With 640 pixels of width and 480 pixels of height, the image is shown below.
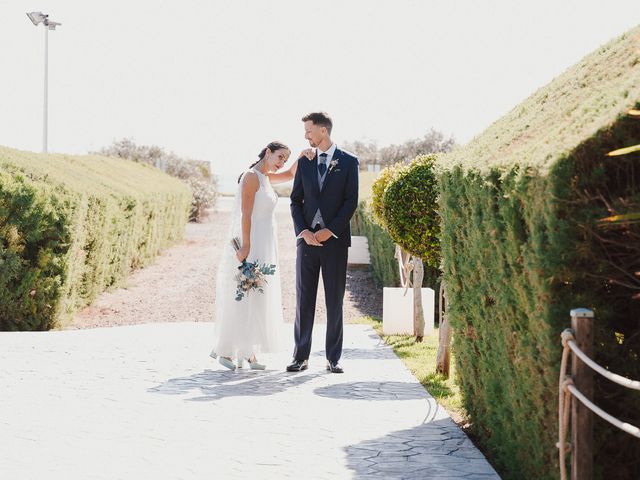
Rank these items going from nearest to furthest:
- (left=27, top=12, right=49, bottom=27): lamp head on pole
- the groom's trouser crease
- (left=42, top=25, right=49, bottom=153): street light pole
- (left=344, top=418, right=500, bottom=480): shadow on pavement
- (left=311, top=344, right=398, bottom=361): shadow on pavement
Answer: (left=344, top=418, right=500, bottom=480): shadow on pavement, the groom's trouser crease, (left=311, top=344, right=398, bottom=361): shadow on pavement, (left=27, top=12, right=49, bottom=27): lamp head on pole, (left=42, top=25, right=49, bottom=153): street light pole

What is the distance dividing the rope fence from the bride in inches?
175

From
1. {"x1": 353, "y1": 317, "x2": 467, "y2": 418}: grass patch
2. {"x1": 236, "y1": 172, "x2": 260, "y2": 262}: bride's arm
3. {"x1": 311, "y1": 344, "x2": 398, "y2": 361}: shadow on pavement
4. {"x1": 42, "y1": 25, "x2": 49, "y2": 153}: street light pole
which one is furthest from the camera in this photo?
{"x1": 42, "y1": 25, "x2": 49, "y2": 153}: street light pole

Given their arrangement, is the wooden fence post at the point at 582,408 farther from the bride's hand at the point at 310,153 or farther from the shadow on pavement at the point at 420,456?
the bride's hand at the point at 310,153

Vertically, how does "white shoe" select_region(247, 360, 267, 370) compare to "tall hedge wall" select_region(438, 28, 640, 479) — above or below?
below

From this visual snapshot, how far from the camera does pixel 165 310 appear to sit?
14250mm

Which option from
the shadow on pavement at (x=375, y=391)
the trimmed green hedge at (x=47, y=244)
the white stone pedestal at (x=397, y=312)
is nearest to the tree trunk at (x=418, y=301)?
the white stone pedestal at (x=397, y=312)

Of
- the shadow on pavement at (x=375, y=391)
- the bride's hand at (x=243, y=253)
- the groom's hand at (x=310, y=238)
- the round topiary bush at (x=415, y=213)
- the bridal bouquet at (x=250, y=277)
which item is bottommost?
the shadow on pavement at (x=375, y=391)

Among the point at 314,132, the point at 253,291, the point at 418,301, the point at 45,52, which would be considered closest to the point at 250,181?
the point at 314,132

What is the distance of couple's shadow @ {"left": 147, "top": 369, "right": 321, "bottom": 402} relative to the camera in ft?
23.9

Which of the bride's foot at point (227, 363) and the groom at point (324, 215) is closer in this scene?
the groom at point (324, 215)

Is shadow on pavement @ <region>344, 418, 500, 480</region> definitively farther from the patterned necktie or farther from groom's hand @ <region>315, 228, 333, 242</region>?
the patterned necktie

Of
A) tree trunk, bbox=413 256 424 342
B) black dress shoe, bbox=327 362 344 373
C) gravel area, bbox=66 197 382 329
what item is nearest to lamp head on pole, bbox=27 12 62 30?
gravel area, bbox=66 197 382 329

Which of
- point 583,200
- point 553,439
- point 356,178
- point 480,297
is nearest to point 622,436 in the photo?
point 553,439

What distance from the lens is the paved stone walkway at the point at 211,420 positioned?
17.3 feet
